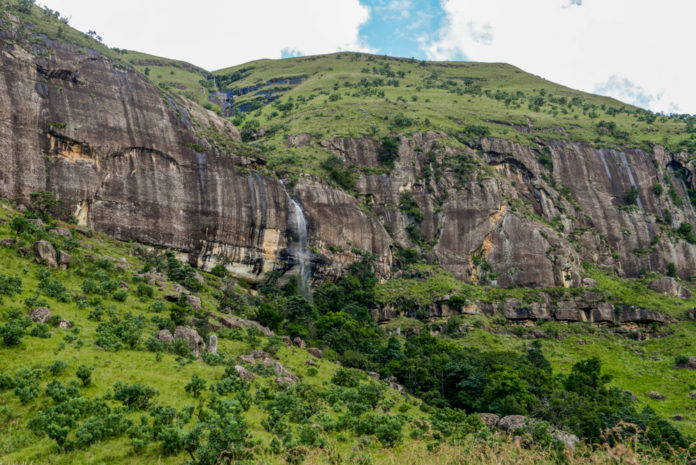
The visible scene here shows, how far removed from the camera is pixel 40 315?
21297mm

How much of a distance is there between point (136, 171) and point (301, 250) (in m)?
20.0

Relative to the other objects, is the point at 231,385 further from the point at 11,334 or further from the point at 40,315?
the point at 40,315

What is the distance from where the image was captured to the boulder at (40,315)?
21.1 metres

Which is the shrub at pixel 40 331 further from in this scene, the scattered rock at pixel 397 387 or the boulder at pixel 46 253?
the scattered rock at pixel 397 387

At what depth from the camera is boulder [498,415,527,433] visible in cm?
2550

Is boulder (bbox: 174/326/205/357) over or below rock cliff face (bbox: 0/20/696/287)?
below

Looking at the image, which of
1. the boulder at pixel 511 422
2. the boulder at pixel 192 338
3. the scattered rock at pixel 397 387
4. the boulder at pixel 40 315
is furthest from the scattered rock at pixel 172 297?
the boulder at pixel 511 422

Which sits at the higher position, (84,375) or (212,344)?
(84,375)

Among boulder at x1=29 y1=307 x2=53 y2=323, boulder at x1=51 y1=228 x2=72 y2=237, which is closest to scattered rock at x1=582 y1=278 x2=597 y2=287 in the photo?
boulder at x1=51 y1=228 x2=72 y2=237

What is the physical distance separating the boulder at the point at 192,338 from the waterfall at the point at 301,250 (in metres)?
26.4

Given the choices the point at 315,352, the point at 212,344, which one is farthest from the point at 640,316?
the point at 212,344

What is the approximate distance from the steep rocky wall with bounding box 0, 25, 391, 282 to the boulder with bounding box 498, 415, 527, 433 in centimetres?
3060

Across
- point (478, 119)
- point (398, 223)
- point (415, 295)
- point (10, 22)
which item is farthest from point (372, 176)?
point (10, 22)

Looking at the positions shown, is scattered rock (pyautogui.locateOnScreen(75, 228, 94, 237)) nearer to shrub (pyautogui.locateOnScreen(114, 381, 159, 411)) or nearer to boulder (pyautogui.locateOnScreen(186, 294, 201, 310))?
boulder (pyautogui.locateOnScreen(186, 294, 201, 310))
